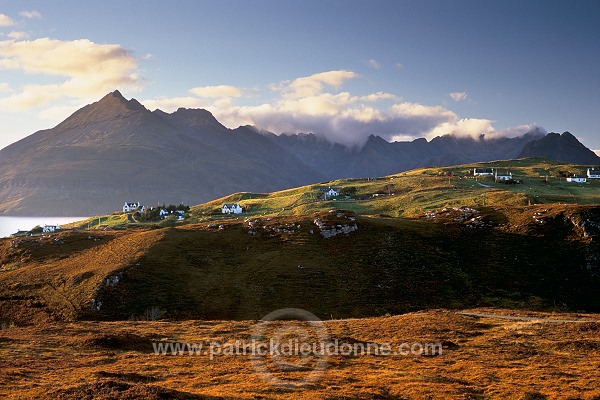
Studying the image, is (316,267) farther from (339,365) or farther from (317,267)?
(339,365)

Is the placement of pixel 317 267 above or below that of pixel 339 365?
above

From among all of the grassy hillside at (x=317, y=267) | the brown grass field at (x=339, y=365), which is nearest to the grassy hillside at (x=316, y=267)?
the grassy hillside at (x=317, y=267)

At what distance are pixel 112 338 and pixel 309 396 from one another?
26.4 metres

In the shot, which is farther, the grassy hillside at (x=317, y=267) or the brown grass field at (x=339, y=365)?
the grassy hillside at (x=317, y=267)

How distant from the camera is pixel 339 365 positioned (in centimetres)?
4003

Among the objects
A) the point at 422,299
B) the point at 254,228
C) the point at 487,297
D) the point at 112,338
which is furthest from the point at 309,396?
the point at 254,228

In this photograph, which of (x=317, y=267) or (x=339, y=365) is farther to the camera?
(x=317, y=267)

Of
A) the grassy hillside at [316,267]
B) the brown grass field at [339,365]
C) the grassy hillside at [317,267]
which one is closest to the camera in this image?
the brown grass field at [339,365]

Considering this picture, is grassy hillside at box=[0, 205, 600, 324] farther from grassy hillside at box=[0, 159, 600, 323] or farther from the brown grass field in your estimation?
the brown grass field

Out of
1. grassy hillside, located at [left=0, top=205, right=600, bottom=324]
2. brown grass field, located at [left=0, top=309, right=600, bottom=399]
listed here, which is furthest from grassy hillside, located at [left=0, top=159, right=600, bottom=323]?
brown grass field, located at [left=0, top=309, right=600, bottom=399]

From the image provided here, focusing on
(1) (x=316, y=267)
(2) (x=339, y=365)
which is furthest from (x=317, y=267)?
(2) (x=339, y=365)

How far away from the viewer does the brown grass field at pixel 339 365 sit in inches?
1216

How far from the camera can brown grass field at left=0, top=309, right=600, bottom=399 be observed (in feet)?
101

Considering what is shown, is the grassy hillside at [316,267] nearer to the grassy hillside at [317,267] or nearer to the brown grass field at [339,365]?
the grassy hillside at [317,267]
